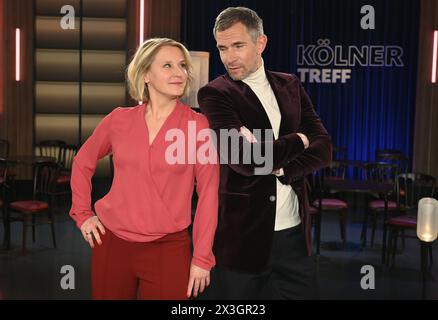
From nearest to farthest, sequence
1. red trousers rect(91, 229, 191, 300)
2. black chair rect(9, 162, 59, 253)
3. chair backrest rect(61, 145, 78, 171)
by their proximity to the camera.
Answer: red trousers rect(91, 229, 191, 300) → black chair rect(9, 162, 59, 253) → chair backrest rect(61, 145, 78, 171)

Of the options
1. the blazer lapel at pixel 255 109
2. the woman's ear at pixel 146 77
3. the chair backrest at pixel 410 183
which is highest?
the woman's ear at pixel 146 77

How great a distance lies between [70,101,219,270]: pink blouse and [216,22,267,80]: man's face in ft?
1.01

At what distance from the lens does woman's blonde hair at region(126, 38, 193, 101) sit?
2.26m

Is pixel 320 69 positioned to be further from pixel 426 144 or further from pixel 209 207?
pixel 209 207

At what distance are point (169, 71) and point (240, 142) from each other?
0.38 metres

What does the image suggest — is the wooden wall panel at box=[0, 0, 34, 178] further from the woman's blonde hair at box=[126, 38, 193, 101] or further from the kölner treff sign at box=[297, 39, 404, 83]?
the woman's blonde hair at box=[126, 38, 193, 101]

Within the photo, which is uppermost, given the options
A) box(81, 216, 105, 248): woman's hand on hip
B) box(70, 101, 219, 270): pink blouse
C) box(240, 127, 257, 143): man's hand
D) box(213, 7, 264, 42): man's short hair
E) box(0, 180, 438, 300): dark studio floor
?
box(213, 7, 264, 42): man's short hair

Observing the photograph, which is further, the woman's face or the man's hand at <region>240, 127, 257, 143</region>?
the man's hand at <region>240, 127, 257, 143</region>

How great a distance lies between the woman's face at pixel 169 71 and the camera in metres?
2.26

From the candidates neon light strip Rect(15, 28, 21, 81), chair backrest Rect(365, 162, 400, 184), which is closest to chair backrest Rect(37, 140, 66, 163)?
neon light strip Rect(15, 28, 21, 81)

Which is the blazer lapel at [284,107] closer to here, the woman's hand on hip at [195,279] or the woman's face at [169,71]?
the woman's face at [169,71]

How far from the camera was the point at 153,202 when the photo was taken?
7.19 feet

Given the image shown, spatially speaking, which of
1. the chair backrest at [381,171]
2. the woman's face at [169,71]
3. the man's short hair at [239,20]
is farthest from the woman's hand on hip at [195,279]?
the chair backrest at [381,171]

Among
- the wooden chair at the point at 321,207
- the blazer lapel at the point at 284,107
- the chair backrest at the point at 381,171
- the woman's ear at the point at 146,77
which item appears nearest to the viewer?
the woman's ear at the point at 146,77
